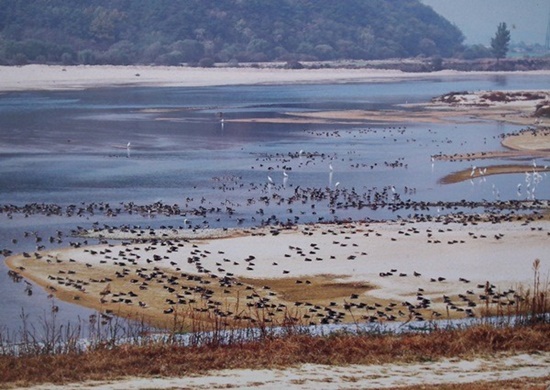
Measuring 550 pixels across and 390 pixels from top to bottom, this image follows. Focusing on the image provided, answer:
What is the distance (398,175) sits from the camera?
38.5 m

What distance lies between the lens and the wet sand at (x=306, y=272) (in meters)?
18.7

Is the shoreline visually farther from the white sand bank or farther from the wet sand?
the white sand bank

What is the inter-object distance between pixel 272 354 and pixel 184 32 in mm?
158725

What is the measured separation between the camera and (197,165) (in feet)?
138

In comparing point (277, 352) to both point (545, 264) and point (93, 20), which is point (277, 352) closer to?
point (545, 264)

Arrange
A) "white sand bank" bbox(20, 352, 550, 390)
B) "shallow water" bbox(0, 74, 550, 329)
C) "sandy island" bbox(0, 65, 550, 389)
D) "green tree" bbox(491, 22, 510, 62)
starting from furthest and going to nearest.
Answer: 1. "green tree" bbox(491, 22, 510, 62)
2. "shallow water" bbox(0, 74, 550, 329)
3. "sandy island" bbox(0, 65, 550, 389)
4. "white sand bank" bbox(20, 352, 550, 390)

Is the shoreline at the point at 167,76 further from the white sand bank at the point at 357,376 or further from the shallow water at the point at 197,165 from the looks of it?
the white sand bank at the point at 357,376

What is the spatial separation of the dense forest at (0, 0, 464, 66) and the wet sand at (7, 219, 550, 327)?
11013 cm

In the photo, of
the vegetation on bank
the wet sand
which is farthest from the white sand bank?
the wet sand

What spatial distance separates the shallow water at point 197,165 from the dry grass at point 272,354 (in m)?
5.60

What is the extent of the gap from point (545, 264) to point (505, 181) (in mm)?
15100

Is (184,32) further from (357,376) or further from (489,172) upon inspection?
(357,376)

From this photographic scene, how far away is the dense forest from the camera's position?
150000mm

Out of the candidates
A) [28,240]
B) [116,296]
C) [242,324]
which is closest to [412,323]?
[242,324]
